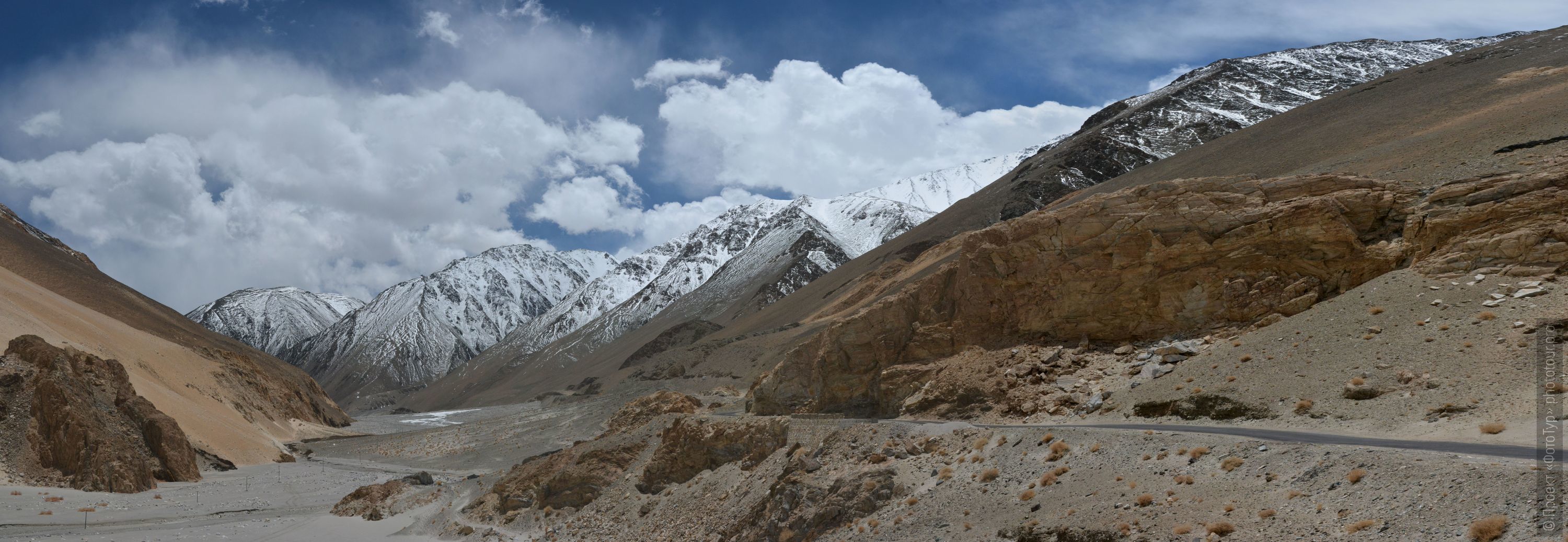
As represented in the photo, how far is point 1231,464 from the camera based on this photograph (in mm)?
11227

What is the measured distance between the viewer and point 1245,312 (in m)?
19.0

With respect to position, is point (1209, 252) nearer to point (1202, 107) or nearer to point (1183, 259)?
point (1183, 259)

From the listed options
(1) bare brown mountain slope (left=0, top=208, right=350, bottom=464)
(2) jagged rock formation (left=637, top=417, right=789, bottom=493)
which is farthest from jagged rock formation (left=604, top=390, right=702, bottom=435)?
(1) bare brown mountain slope (left=0, top=208, right=350, bottom=464)

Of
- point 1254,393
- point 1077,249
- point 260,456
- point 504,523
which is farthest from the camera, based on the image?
point 260,456

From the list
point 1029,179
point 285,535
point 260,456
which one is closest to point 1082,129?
point 1029,179

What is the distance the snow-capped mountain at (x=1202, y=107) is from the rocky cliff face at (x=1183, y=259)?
285ft

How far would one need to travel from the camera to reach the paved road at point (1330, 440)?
9.64m

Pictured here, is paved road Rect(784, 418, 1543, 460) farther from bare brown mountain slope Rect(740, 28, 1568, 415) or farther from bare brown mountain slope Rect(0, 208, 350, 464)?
bare brown mountain slope Rect(0, 208, 350, 464)

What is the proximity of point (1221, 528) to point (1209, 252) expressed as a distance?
466 inches

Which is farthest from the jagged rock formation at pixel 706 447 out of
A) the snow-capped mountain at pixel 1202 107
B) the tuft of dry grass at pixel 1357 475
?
the snow-capped mountain at pixel 1202 107

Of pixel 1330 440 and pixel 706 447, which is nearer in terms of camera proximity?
pixel 1330 440

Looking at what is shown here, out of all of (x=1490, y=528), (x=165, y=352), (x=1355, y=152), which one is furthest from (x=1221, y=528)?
(x=165, y=352)

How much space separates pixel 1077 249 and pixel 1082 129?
136017mm

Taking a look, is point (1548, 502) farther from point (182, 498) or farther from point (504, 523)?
point (182, 498)
